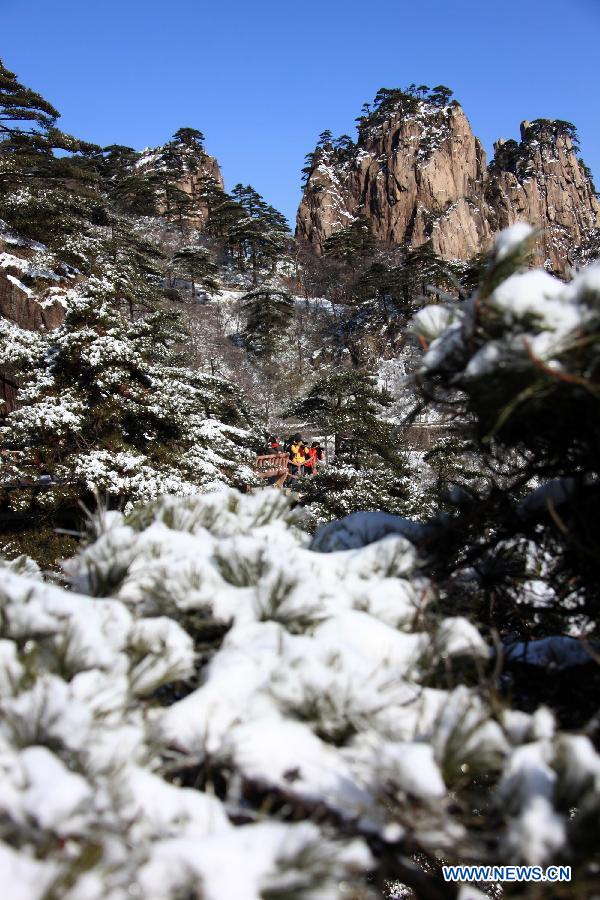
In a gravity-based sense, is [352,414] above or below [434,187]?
below

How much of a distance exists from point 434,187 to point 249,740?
1988 inches

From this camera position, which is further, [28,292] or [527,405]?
[28,292]

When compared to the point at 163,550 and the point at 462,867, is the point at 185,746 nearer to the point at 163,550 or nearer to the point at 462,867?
the point at 163,550

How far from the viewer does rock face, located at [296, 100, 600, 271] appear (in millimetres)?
45031

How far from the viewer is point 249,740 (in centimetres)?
100

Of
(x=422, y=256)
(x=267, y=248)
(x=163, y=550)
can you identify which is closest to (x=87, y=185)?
(x=267, y=248)

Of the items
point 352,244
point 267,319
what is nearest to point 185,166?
point 352,244

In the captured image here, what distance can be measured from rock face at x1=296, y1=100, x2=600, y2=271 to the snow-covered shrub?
46604mm

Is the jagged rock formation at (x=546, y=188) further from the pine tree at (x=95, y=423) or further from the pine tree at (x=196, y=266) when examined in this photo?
the pine tree at (x=95, y=423)

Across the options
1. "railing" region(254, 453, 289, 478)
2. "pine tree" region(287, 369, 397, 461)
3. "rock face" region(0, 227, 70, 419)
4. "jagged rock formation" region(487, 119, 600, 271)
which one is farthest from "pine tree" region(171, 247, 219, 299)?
"jagged rock formation" region(487, 119, 600, 271)

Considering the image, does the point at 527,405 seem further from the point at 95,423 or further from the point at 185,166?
the point at 185,166

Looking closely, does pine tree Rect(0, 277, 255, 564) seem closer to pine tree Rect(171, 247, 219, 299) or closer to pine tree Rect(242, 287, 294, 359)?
pine tree Rect(242, 287, 294, 359)

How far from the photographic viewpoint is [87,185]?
27984 millimetres

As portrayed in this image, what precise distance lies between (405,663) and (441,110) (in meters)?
56.4
